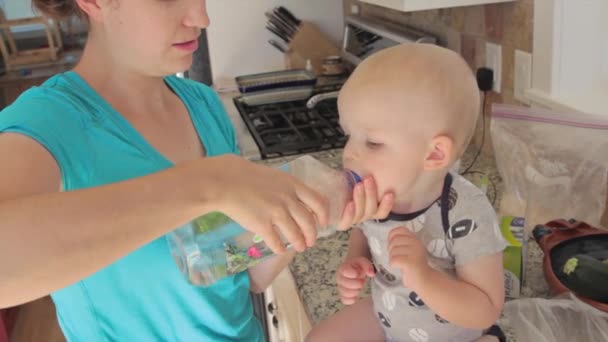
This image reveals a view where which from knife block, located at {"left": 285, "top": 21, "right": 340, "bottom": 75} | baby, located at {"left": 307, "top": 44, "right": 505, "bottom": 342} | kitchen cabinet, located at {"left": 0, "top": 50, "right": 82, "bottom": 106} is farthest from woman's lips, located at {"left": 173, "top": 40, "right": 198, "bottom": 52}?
kitchen cabinet, located at {"left": 0, "top": 50, "right": 82, "bottom": 106}

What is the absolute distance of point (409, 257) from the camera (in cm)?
77

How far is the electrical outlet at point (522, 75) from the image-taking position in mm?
1435

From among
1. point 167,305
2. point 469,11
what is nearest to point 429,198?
point 167,305

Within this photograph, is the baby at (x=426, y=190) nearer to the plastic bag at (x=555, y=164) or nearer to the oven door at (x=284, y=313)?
the plastic bag at (x=555, y=164)

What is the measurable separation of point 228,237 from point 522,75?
94cm

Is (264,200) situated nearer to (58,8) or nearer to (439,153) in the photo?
(439,153)

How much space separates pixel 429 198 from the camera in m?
0.86

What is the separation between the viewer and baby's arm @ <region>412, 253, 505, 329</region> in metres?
0.79

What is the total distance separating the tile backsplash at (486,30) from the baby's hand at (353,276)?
799mm

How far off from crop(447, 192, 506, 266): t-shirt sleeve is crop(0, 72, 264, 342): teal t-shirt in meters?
0.39

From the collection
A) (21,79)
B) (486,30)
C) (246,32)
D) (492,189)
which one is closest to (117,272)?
(492,189)

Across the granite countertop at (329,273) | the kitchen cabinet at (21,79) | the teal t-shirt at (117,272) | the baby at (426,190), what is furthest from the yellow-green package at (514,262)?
the kitchen cabinet at (21,79)

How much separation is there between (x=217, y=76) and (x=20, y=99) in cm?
205

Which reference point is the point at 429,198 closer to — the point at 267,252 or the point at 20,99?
the point at 267,252
